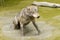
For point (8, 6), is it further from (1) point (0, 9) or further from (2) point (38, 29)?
(2) point (38, 29)

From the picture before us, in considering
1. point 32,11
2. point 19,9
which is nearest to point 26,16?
point 32,11

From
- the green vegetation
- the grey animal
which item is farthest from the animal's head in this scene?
the green vegetation

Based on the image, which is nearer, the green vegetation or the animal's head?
the animal's head

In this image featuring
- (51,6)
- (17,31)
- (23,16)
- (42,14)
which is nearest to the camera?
(23,16)

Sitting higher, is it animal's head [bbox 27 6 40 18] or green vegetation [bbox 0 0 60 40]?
animal's head [bbox 27 6 40 18]

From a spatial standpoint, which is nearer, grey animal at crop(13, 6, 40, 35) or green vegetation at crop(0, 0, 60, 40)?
grey animal at crop(13, 6, 40, 35)

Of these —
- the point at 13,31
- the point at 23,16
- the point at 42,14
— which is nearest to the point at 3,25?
the point at 13,31

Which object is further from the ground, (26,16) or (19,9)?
(26,16)

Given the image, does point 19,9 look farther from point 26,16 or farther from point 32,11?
point 32,11

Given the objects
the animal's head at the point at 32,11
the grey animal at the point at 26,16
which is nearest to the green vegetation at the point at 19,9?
the grey animal at the point at 26,16

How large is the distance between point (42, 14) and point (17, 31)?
0.78 metres

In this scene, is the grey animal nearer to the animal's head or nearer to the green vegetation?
the animal's head

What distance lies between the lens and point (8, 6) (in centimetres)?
426

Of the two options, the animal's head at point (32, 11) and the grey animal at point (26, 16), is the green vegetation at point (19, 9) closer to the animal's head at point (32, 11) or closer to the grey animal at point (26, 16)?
the grey animal at point (26, 16)
